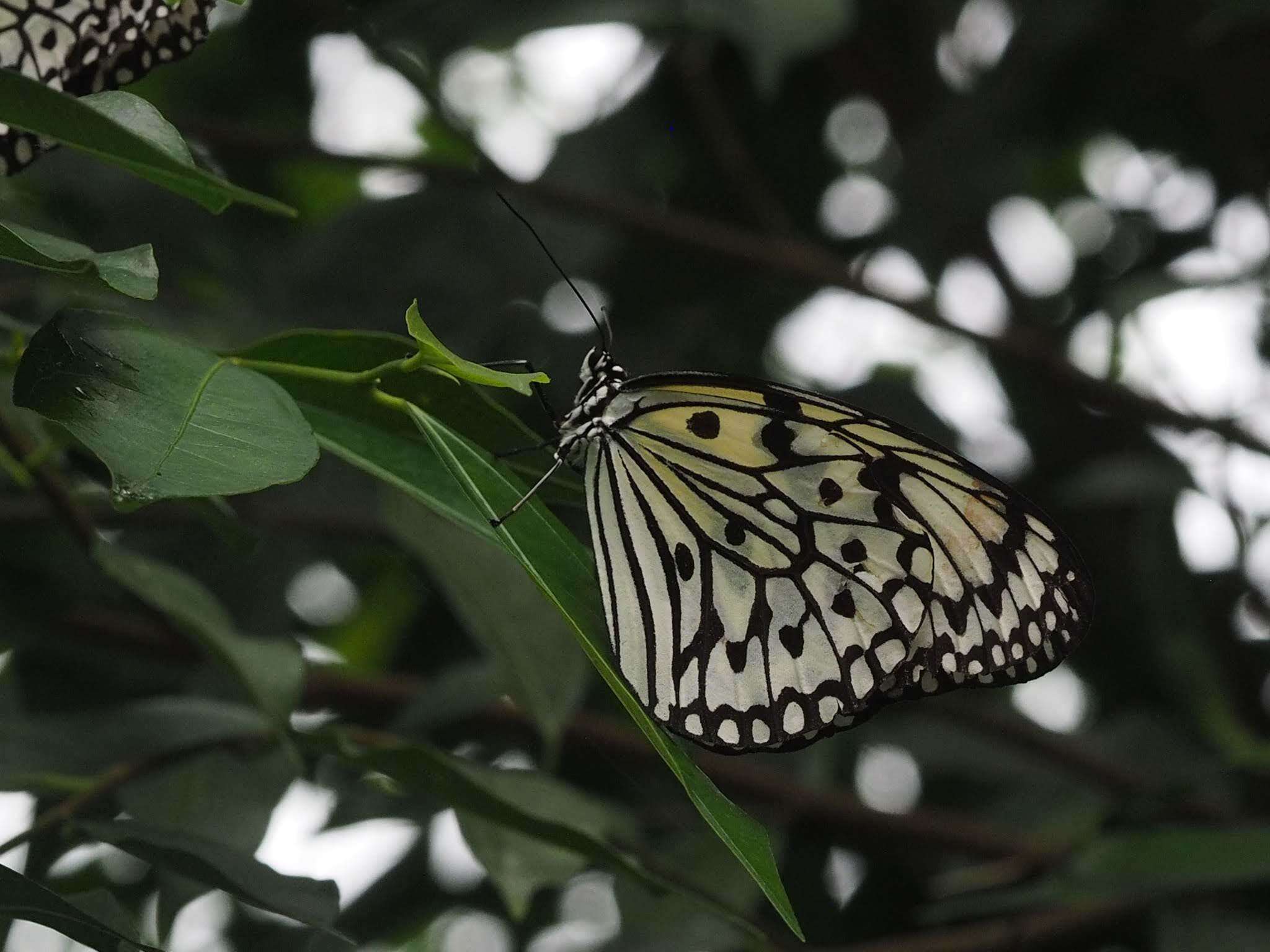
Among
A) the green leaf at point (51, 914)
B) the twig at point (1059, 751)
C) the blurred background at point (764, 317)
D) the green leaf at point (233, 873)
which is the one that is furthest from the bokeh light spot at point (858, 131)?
the green leaf at point (51, 914)

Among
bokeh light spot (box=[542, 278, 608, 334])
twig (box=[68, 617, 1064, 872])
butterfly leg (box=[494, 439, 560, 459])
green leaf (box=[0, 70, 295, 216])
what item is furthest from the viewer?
bokeh light spot (box=[542, 278, 608, 334])

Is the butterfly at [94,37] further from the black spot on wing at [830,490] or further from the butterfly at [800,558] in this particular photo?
the black spot on wing at [830,490]

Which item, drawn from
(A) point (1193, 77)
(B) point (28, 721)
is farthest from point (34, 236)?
(A) point (1193, 77)

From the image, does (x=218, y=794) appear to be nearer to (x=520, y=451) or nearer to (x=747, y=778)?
(x=520, y=451)

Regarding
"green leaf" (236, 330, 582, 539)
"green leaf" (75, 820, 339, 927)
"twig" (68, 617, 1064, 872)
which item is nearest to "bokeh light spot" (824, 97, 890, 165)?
"twig" (68, 617, 1064, 872)

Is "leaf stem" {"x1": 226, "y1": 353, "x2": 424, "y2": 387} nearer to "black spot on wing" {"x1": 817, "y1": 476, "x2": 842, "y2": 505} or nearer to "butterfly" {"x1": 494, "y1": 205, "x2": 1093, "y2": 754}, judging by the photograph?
"butterfly" {"x1": 494, "y1": 205, "x2": 1093, "y2": 754}

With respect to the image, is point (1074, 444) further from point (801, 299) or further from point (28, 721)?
point (28, 721)

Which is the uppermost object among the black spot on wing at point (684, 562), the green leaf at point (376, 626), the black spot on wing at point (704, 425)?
the black spot on wing at point (704, 425)
